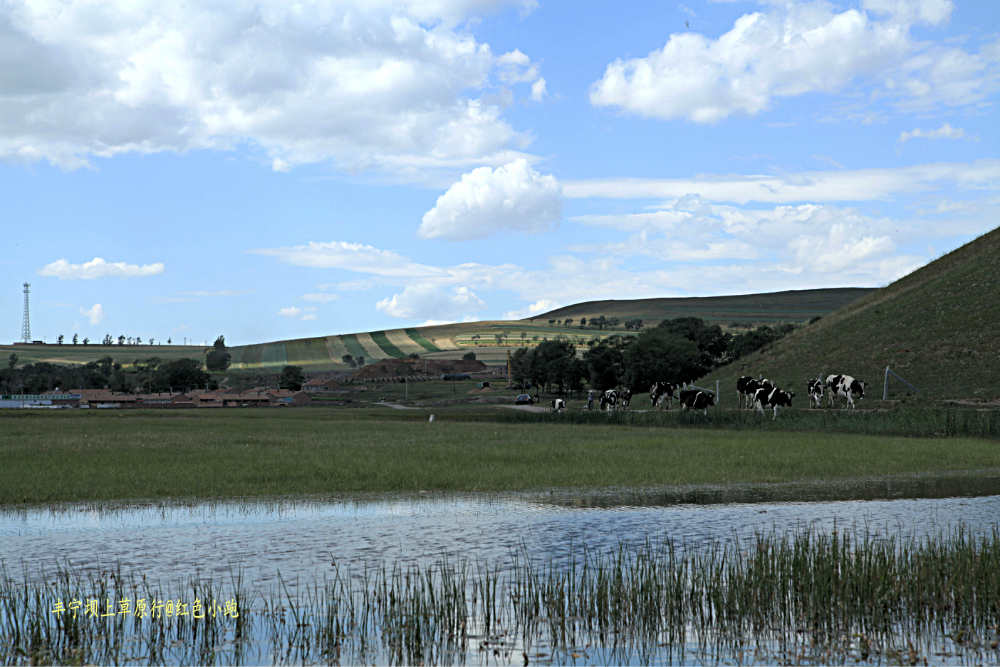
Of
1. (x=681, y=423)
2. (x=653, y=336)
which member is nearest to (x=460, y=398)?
(x=653, y=336)

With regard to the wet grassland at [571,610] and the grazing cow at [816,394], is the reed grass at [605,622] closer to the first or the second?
the wet grassland at [571,610]

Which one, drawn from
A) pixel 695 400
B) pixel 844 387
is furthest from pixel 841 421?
pixel 695 400

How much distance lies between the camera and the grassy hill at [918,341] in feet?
190

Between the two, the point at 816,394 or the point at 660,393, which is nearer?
the point at 816,394

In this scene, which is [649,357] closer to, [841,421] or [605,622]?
→ [841,421]

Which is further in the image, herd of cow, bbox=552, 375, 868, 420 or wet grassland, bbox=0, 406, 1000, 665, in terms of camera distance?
herd of cow, bbox=552, 375, 868, 420

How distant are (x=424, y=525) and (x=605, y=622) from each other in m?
7.59

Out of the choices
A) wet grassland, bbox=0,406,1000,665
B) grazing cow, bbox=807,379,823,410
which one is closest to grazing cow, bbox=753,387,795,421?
grazing cow, bbox=807,379,823,410

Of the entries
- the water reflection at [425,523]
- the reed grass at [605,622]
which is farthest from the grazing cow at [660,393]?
the reed grass at [605,622]

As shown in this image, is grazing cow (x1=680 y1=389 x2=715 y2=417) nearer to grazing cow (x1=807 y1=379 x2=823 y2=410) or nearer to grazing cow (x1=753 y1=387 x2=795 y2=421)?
grazing cow (x1=753 y1=387 x2=795 y2=421)

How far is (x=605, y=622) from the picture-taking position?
10789 millimetres

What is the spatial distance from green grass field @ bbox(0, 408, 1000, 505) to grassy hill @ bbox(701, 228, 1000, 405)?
23.0 metres

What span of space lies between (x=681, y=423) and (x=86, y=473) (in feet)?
123

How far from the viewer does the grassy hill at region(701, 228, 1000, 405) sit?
190 feet
